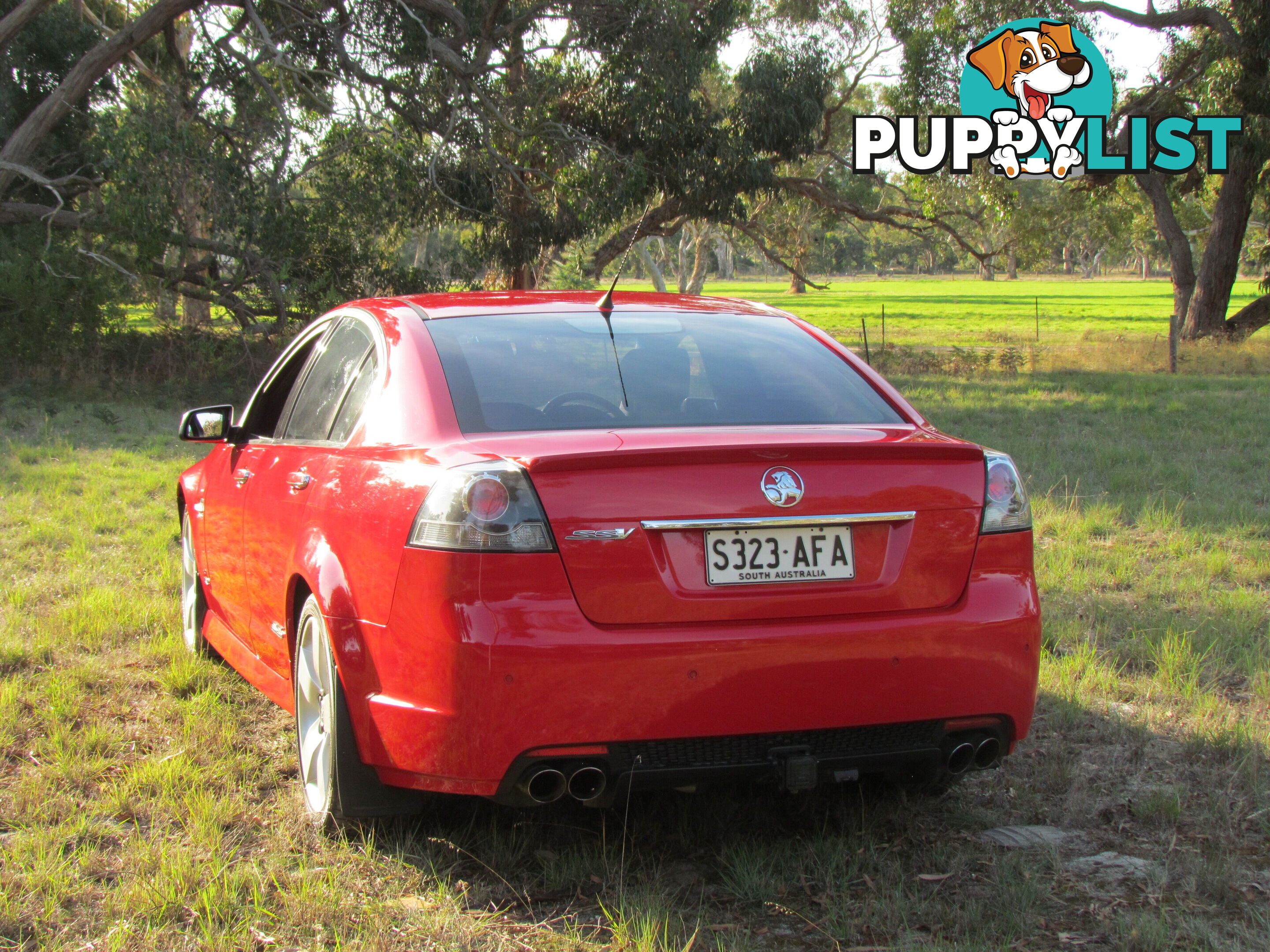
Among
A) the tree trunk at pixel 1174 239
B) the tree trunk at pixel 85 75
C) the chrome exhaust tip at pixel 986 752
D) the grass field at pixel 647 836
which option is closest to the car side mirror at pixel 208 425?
the grass field at pixel 647 836

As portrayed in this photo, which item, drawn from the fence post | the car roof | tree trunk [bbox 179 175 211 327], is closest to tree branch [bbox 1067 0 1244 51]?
the fence post

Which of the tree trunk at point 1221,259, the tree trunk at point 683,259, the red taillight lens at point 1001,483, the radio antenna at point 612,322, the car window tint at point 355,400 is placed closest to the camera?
the red taillight lens at point 1001,483

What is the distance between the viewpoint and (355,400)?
12.6 feet

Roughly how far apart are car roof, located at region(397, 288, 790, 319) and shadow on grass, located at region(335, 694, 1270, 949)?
1534 millimetres

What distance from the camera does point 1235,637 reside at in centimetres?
545

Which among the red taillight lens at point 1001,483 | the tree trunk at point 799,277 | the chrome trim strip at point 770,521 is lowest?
the chrome trim strip at point 770,521

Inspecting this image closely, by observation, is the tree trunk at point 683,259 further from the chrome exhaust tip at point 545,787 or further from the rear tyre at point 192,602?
the chrome exhaust tip at point 545,787

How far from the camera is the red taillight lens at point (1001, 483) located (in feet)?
11.0

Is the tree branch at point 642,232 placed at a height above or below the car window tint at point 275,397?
above

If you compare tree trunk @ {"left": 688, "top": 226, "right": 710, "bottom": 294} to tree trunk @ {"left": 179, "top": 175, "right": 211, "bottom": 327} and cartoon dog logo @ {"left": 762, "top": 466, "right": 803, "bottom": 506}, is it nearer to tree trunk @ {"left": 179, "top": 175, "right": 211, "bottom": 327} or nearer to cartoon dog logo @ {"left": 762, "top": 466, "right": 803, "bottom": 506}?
tree trunk @ {"left": 179, "top": 175, "right": 211, "bottom": 327}

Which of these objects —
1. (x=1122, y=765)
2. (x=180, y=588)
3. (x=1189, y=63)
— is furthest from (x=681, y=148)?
(x=1122, y=765)

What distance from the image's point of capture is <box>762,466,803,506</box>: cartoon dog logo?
9.85ft

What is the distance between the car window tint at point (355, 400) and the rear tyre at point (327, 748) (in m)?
0.55

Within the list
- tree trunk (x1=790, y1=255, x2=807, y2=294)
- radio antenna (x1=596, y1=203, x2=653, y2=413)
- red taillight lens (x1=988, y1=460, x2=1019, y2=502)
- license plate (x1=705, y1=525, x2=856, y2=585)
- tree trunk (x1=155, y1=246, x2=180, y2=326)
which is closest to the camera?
license plate (x1=705, y1=525, x2=856, y2=585)
